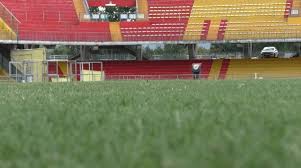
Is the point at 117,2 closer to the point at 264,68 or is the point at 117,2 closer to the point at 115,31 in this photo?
the point at 115,31

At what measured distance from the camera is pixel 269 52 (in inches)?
1570

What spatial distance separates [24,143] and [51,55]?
1545 inches

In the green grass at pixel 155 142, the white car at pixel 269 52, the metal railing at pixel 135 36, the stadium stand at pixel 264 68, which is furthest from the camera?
the white car at pixel 269 52

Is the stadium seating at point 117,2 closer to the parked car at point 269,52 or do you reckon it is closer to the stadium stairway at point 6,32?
the stadium stairway at point 6,32

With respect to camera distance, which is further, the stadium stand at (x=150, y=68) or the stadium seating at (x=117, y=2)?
the stadium seating at (x=117, y=2)

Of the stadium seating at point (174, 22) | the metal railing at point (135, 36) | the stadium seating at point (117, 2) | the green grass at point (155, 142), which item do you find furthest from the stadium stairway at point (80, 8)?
the green grass at point (155, 142)

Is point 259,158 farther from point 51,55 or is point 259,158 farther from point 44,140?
point 51,55

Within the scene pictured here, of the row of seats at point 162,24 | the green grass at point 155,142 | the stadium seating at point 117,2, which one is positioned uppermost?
the stadium seating at point 117,2

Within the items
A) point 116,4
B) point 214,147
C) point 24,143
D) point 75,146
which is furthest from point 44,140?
point 116,4

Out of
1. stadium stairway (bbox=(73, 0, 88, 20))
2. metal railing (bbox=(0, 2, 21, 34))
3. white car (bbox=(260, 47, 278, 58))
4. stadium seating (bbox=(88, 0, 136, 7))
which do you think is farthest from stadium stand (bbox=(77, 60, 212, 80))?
metal railing (bbox=(0, 2, 21, 34))

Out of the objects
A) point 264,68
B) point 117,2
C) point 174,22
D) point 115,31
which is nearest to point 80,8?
point 117,2

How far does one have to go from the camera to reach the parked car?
131ft

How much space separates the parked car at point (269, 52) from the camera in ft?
131

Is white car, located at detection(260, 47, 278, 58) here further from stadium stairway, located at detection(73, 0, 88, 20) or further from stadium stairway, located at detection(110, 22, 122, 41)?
stadium stairway, located at detection(73, 0, 88, 20)
